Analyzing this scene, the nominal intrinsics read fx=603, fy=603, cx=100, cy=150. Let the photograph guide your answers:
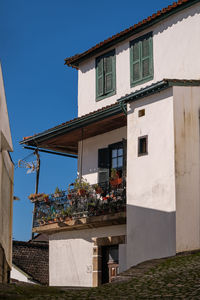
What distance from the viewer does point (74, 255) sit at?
2016cm

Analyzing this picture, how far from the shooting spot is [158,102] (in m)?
16.7

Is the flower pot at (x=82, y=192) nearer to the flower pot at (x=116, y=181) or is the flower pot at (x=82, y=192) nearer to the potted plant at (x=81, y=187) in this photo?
the potted plant at (x=81, y=187)

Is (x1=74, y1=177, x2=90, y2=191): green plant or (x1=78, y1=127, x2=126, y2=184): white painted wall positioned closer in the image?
(x1=74, y1=177, x2=90, y2=191): green plant

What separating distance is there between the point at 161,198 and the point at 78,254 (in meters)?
5.16

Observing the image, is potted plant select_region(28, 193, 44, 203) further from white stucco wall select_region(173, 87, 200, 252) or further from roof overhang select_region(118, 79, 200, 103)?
white stucco wall select_region(173, 87, 200, 252)

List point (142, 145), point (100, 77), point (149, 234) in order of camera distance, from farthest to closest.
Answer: point (100, 77), point (142, 145), point (149, 234)

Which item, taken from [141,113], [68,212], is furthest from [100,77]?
[68,212]

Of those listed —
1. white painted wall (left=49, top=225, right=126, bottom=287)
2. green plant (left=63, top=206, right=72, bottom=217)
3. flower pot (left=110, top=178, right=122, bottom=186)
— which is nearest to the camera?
flower pot (left=110, top=178, right=122, bottom=186)

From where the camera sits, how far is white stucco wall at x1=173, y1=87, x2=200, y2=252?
15.5 m

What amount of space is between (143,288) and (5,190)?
7156mm

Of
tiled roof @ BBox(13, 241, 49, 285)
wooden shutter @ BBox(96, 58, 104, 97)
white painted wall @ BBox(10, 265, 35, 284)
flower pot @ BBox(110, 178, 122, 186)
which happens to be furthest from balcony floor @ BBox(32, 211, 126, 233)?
tiled roof @ BBox(13, 241, 49, 285)

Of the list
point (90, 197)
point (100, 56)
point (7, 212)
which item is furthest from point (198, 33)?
point (7, 212)

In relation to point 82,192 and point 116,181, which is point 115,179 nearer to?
point 116,181

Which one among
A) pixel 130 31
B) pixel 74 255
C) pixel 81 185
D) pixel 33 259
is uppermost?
pixel 130 31
